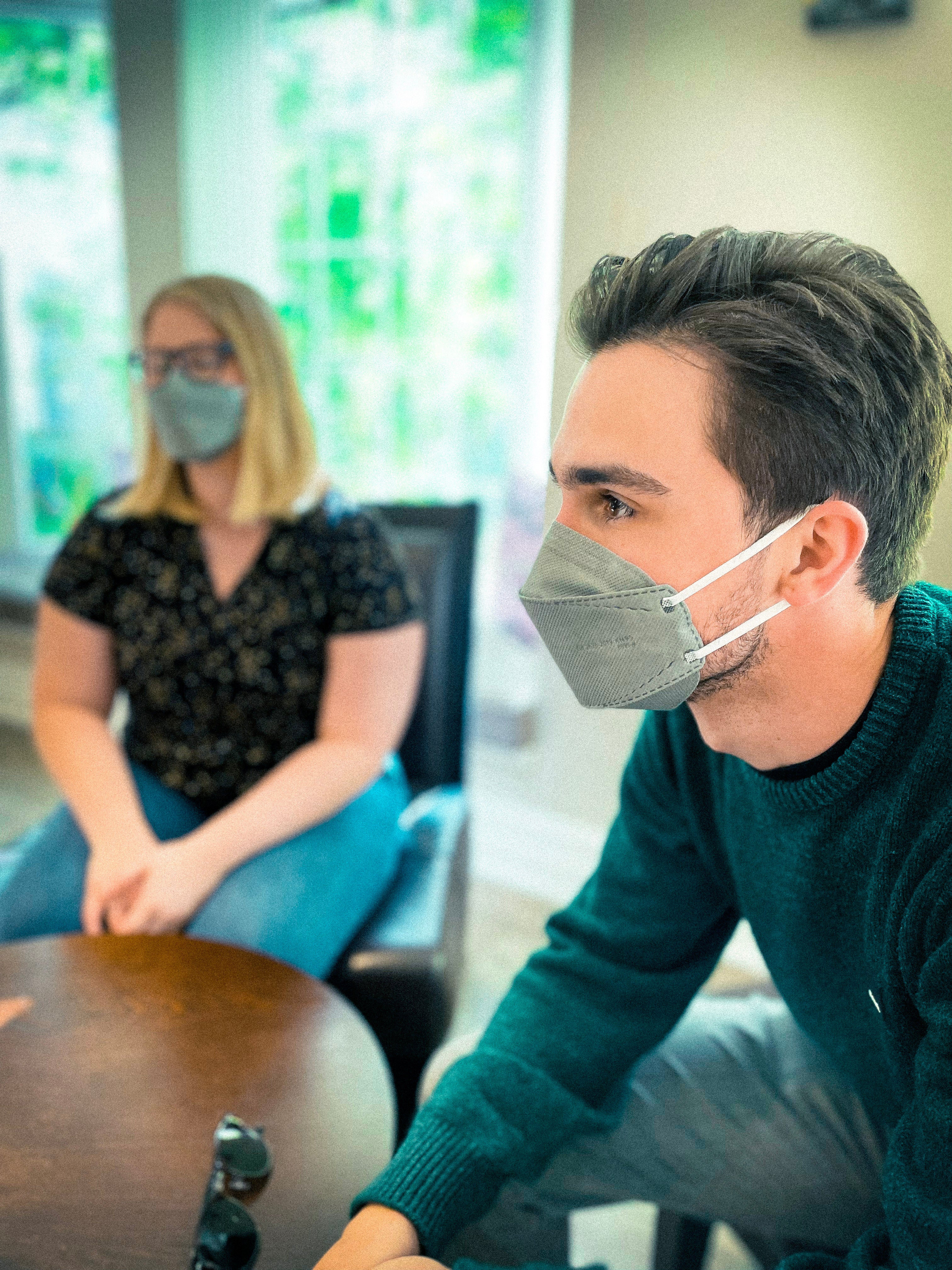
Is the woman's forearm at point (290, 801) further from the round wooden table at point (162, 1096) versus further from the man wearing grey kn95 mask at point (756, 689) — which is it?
the man wearing grey kn95 mask at point (756, 689)

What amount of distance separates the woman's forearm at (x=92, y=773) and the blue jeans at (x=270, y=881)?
43 millimetres

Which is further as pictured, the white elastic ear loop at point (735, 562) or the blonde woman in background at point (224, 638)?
the blonde woman in background at point (224, 638)

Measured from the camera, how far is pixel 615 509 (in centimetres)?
80

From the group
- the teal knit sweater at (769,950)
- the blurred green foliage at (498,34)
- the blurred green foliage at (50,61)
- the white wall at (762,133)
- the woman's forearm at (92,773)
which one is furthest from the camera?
the blurred green foliage at (50,61)

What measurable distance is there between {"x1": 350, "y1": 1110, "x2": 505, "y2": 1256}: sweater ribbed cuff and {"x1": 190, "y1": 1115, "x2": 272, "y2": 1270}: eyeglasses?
0.27ft

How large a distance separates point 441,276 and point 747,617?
2.51 metres

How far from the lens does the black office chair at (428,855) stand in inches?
51.5

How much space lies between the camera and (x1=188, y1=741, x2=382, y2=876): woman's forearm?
1364 millimetres

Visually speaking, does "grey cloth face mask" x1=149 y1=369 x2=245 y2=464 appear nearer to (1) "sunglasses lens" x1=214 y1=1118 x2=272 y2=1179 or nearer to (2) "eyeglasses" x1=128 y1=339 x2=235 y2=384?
(2) "eyeglasses" x1=128 y1=339 x2=235 y2=384

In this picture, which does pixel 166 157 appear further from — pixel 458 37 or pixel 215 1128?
pixel 215 1128

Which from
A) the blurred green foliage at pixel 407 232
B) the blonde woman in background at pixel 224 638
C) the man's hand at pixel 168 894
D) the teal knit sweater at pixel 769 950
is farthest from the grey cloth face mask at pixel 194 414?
the blurred green foliage at pixel 407 232

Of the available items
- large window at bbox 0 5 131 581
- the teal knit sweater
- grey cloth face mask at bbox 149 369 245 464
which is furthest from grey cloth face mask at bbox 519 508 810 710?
large window at bbox 0 5 131 581

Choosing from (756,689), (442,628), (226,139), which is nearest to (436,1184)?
(756,689)

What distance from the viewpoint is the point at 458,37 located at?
2.84 meters
